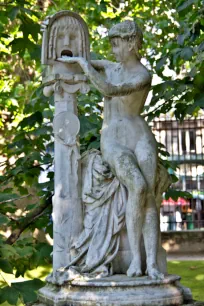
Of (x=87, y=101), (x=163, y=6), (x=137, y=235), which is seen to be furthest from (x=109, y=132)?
(x=163, y=6)

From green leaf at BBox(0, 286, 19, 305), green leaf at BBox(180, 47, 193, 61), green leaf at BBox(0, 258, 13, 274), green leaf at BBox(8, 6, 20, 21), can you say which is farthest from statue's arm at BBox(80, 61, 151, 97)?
green leaf at BBox(0, 286, 19, 305)

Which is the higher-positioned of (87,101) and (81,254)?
(87,101)

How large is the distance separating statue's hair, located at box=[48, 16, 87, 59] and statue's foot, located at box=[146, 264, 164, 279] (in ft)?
6.34

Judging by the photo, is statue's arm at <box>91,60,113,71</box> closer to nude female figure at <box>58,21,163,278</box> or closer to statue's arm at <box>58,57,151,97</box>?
nude female figure at <box>58,21,163,278</box>

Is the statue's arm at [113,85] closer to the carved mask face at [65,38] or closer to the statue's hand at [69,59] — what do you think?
the statue's hand at [69,59]

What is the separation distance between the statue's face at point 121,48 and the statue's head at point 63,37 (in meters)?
0.29

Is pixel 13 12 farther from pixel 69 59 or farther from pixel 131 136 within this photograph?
pixel 131 136

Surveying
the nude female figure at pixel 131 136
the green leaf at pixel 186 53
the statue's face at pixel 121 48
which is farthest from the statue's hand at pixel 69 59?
the green leaf at pixel 186 53

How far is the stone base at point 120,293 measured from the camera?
4031 mm

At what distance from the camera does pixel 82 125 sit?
6.02 m

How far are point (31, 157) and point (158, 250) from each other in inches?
86.2

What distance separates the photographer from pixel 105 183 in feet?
15.2

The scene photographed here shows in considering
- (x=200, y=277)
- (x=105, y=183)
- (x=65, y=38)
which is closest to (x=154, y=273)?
(x=105, y=183)

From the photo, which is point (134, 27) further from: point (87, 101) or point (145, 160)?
point (87, 101)
